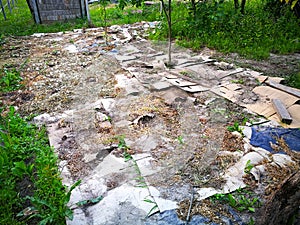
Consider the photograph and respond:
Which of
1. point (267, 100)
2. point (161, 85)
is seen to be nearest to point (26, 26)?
point (161, 85)

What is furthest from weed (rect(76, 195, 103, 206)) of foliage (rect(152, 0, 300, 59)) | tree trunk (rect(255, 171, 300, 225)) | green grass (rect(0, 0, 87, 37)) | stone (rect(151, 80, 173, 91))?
green grass (rect(0, 0, 87, 37))

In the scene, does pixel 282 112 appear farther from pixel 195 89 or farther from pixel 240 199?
pixel 240 199

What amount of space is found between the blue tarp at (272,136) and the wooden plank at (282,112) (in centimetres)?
16

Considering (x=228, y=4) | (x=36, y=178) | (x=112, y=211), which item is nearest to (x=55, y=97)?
(x=36, y=178)

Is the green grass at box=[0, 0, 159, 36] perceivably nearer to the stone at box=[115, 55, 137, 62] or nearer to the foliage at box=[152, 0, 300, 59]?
the foliage at box=[152, 0, 300, 59]

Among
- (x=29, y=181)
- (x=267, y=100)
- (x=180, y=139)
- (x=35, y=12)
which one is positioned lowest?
(x=29, y=181)

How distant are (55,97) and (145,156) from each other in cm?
224

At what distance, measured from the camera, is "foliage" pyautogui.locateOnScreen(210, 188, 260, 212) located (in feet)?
7.41

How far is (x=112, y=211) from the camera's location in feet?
7.36

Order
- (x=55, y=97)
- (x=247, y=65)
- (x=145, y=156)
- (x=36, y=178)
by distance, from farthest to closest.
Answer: (x=247, y=65) → (x=55, y=97) → (x=145, y=156) → (x=36, y=178)

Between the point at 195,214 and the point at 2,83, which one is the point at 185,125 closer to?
the point at 195,214

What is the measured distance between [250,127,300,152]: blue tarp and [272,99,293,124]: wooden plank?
0.16 metres

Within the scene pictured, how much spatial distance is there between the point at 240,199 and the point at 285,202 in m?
0.66

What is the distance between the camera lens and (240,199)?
233 centimetres
